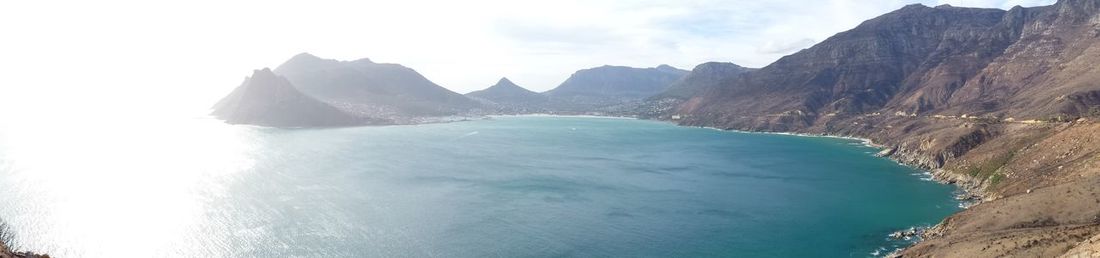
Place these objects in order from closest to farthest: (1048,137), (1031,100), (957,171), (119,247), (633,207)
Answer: (119,247) < (633,207) < (1048,137) < (957,171) < (1031,100)

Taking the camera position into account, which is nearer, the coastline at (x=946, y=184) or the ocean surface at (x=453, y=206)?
the coastline at (x=946, y=184)

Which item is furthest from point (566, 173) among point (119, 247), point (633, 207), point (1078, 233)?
point (1078, 233)

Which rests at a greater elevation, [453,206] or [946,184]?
[453,206]

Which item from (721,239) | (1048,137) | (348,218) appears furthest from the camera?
(1048,137)

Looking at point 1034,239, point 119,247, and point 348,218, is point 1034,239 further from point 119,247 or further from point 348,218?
point 119,247

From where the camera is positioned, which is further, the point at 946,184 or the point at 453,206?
the point at 946,184

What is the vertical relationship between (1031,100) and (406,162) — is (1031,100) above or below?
above

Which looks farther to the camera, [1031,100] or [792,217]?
[1031,100]

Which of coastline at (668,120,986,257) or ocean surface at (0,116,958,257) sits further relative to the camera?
ocean surface at (0,116,958,257)
